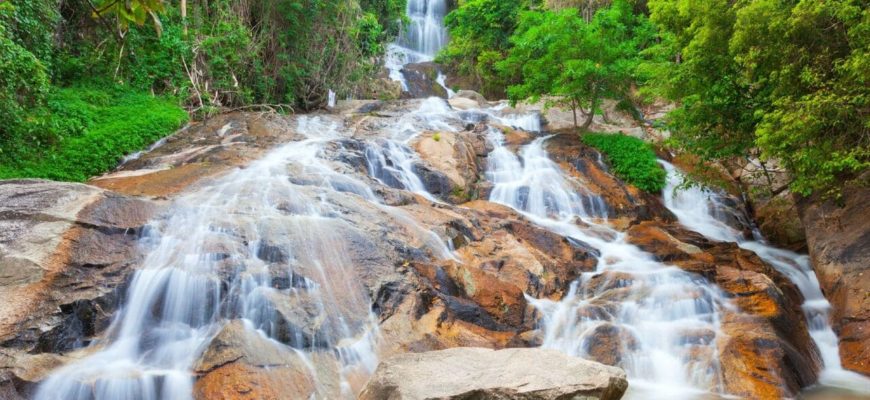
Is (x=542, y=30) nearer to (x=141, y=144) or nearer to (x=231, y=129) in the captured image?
(x=231, y=129)

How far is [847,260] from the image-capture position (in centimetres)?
774

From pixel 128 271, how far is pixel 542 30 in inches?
468

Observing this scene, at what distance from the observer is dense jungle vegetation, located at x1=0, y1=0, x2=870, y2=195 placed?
22.1 ft

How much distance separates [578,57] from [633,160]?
3227mm

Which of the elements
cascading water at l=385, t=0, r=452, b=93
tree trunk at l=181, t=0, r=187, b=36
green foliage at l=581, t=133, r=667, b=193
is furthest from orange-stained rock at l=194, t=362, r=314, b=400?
cascading water at l=385, t=0, r=452, b=93

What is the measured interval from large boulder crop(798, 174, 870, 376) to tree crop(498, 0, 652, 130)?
20.8 ft

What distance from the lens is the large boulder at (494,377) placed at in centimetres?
430

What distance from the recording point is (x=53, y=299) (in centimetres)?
535

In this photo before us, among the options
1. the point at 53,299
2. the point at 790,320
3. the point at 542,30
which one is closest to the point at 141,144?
the point at 53,299

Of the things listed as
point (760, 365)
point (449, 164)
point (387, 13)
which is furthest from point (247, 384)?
point (387, 13)

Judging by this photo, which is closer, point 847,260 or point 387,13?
point 847,260

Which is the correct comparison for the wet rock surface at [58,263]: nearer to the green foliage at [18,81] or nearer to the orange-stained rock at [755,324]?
the green foliage at [18,81]

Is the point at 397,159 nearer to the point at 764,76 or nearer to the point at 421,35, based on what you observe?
the point at 764,76

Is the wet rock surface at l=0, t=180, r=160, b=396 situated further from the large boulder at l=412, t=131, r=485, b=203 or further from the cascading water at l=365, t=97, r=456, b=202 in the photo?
the large boulder at l=412, t=131, r=485, b=203
